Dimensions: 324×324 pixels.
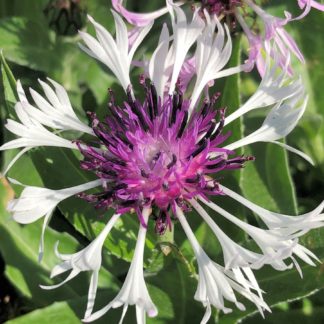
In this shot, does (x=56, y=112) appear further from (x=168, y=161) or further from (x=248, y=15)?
(x=248, y=15)

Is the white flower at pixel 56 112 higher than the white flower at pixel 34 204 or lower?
higher

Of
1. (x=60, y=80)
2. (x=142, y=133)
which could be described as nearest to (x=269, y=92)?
(x=142, y=133)

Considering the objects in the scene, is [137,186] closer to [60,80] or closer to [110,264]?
[110,264]

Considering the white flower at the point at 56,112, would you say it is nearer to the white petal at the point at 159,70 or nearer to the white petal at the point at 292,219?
the white petal at the point at 159,70

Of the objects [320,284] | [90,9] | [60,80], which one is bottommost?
[320,284]

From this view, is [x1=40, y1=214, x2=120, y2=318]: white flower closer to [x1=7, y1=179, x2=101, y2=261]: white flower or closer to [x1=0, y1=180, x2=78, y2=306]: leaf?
[x1=7, y1=179, x2=101, y2=261]: white flower

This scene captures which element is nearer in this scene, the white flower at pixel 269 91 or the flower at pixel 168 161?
the flower at pixel 168 161

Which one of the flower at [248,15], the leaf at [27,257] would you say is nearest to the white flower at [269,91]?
→ the flower at [248,15]

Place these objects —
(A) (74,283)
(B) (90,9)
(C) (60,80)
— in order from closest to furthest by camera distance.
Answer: (A) (74,283) < (B) (90,9) < (C) (60,80)

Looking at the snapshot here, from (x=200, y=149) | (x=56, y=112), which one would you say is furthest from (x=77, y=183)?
(x=200, y=149)
